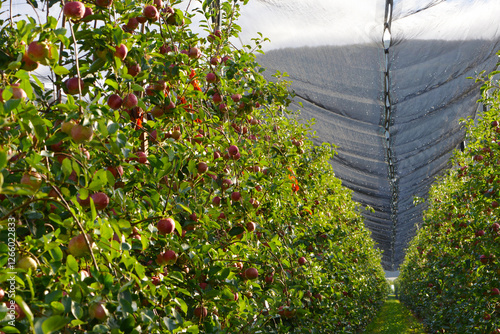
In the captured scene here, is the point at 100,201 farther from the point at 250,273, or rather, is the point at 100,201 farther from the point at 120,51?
the point at 250,273

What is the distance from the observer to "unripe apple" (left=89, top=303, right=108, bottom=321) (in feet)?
2.52

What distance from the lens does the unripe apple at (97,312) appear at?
0.77 meters

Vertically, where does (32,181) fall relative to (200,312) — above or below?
above

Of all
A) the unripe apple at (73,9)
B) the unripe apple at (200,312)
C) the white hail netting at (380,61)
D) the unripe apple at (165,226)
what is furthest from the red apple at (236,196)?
the white hail netting at (380,61)

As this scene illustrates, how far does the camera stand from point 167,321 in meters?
0.91

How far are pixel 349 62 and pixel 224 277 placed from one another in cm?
381

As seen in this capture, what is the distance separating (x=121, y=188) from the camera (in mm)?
1136

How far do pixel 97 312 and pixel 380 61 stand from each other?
14.5ft

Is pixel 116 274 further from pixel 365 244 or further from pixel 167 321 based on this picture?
pixel 365 244

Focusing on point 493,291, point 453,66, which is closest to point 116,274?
point 493,291

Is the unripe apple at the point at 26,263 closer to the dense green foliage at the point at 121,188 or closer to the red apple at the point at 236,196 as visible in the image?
the dense green foliage at the point at 121,188

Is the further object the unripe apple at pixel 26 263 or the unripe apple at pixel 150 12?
the unripe apple at pixel 150 12

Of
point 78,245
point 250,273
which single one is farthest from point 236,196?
point 78,245

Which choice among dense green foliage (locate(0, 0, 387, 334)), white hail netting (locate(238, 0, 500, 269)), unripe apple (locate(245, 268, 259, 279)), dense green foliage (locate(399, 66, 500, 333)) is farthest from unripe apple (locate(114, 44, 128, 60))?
white hail netting (locate(238, 0, 500, 269))
